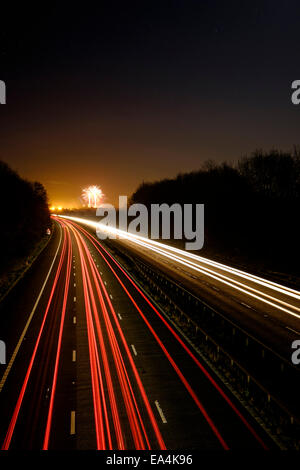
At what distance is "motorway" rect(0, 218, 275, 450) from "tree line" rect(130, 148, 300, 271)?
80.0ft

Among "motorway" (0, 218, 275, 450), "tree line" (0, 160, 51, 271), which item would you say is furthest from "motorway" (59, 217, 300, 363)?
"tree line" (0, 160, 51, 271)

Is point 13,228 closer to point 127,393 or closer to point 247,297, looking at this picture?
point 247,297

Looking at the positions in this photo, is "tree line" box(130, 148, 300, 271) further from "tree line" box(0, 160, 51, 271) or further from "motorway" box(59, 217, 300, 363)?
"tree line" box(0, 160, 51, 271)

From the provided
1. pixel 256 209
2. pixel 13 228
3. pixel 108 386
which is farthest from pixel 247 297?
pixel 13 228

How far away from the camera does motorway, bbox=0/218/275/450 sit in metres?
12.3

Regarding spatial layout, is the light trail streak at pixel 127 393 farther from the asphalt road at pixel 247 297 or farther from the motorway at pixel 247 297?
the asphalt road at pixel 247 297

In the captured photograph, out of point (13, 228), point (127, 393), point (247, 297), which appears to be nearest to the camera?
point (127, 393)

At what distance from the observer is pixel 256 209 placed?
2314 inches

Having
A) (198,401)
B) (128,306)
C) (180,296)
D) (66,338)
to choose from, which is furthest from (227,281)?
(198,401)

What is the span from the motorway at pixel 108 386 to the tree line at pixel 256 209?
2437 centimetres

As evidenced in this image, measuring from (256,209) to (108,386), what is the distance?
48.3 meters

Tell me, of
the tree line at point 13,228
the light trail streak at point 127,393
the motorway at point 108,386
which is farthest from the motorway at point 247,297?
the tree line at point 13,228

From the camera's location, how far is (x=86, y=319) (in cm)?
2506
